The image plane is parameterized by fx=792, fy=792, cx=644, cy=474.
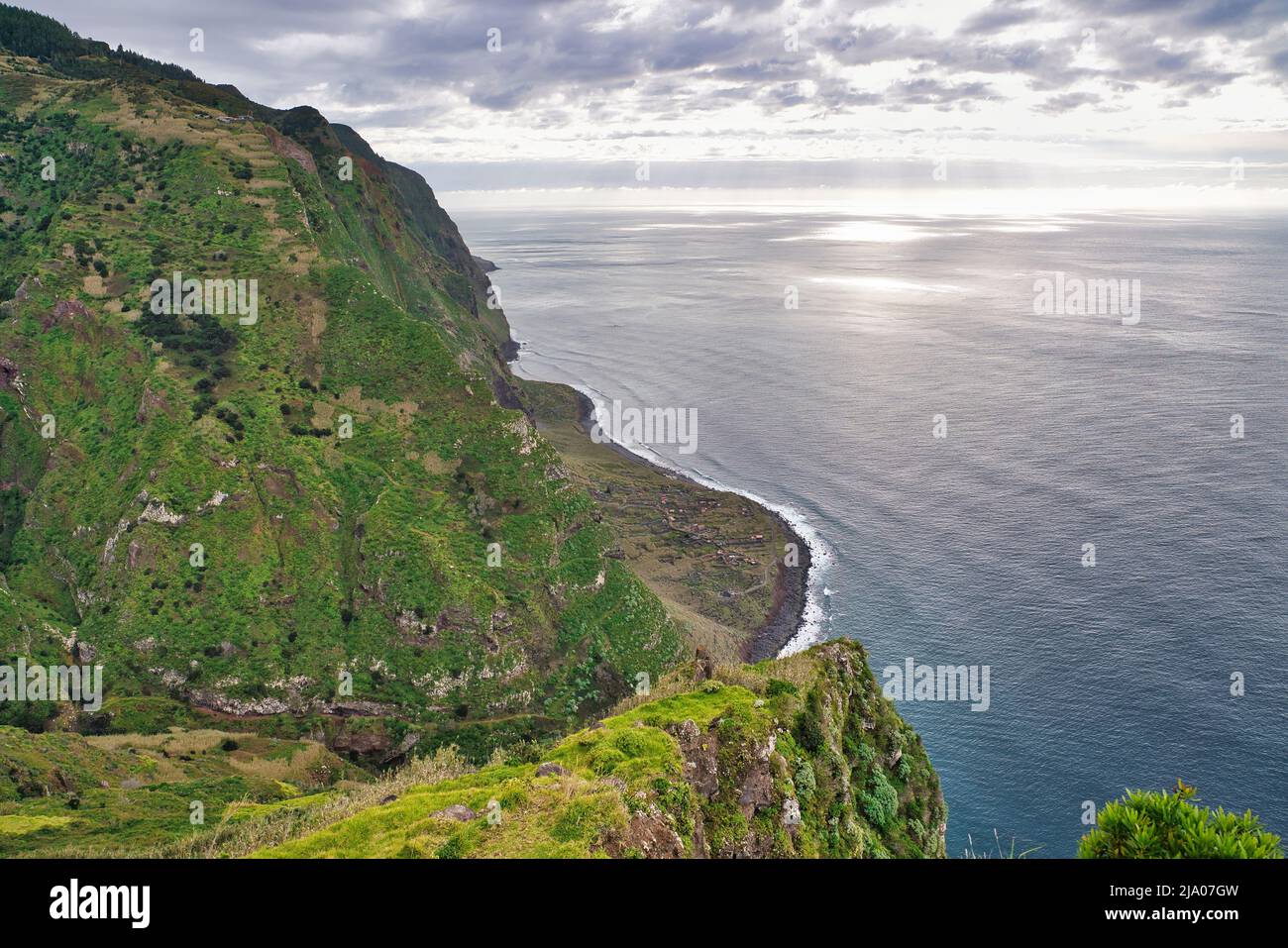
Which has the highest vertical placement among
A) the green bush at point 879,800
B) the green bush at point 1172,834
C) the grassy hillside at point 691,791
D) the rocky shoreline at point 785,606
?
the green bush at point 1172,834

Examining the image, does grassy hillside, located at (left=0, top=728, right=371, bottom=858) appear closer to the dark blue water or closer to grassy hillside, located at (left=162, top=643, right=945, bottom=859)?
grassy hillside, located at (left=162, top=643, right=945, bottom=859)

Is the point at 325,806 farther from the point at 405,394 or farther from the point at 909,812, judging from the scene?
the point at 405,394

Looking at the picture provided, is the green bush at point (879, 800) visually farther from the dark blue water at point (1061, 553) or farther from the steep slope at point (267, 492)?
the steep slope at point (267, 492)

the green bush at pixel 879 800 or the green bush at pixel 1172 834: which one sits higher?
the green bush at pixel 1172 834

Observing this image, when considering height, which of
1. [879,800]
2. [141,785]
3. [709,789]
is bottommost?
[141,785]

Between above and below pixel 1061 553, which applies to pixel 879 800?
above

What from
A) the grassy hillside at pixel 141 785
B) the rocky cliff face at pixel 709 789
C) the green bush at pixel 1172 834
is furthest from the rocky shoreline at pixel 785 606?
the green bush at pixel 1172 834

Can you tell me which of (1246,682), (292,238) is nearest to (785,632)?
(1246,682)

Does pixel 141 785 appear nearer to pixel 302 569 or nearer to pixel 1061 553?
pixel 302 569

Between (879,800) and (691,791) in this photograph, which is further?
(879,800)

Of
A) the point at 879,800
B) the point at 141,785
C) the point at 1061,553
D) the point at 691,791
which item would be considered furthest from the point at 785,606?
the point at 691,791
